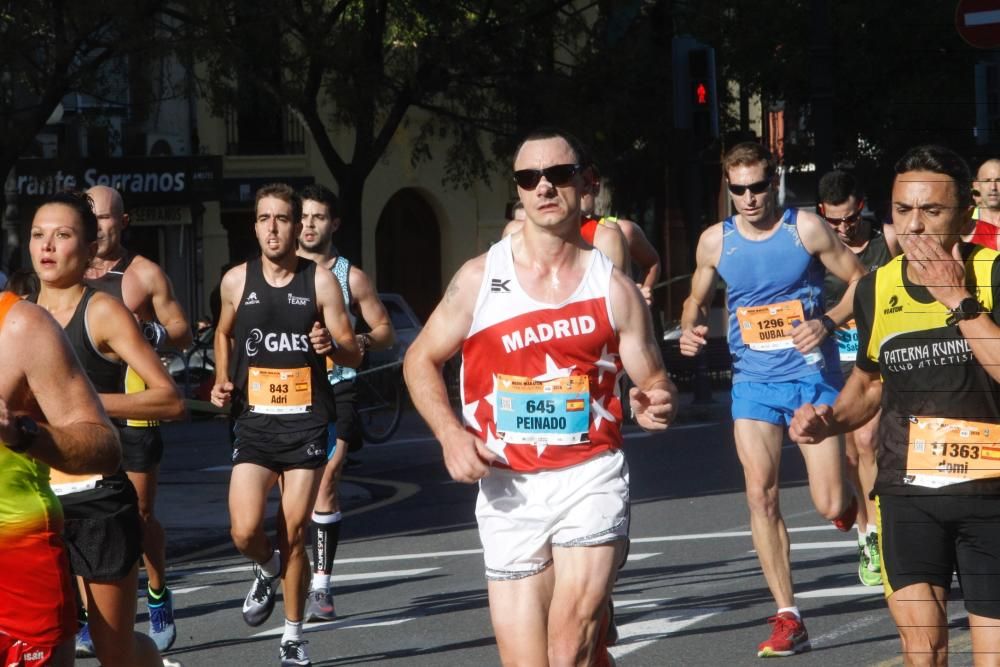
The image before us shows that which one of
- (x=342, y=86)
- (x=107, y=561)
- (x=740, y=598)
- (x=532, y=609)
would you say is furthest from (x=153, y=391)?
(x=342, y=86)

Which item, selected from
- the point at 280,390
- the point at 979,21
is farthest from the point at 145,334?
the point at 979,21

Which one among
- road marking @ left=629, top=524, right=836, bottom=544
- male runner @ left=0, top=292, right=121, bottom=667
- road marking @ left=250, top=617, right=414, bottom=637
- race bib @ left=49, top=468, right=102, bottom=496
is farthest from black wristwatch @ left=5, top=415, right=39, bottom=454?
road marking @ left=629, top=524, right=836, bottom=544

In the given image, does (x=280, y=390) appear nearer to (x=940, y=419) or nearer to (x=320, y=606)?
(x=320, y=606)

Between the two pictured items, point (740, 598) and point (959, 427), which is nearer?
point (959, 427)

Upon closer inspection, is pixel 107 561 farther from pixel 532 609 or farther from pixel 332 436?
pixel 332 436

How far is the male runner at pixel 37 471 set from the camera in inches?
178

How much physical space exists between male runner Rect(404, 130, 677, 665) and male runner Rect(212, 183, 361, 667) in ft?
8.76

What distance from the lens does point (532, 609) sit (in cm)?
555

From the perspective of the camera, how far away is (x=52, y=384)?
14.9ft

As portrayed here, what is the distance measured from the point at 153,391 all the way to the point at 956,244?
8.43ft

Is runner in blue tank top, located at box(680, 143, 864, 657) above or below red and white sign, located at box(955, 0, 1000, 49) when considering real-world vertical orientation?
below

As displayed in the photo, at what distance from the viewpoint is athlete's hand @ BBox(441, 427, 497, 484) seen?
5383 millimetres

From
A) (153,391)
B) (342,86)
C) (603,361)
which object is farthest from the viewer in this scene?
(342,86)

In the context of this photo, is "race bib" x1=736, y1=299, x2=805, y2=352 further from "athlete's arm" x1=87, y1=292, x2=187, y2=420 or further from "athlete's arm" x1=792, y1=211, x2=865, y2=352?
"athlete's arm" x1=87, y1=292, x2=187, y2=420
